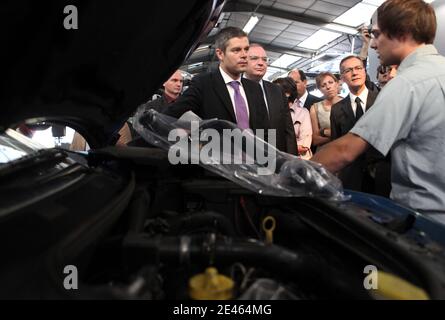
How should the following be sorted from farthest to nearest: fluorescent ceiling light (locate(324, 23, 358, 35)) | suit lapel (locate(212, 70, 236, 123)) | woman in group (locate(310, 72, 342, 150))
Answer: fluorescent ceiling light (locate(324, 23, 358, 35))
woman in group (locate(310, 72, 342, 150))
suit lapel (locate(212, 70, 236, 123))

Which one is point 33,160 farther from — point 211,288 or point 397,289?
point 397,289

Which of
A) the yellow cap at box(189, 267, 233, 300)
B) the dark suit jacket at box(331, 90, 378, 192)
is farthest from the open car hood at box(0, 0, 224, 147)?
the dark suit jacket at box(331, 90, 378, 192)

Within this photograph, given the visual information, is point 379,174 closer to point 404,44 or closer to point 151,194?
point 404,44

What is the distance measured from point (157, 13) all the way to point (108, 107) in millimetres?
416

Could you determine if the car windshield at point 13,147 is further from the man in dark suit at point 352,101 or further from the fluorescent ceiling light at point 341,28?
the fluorescent ceiling light at point 341,28

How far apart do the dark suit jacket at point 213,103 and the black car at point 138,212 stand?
0.88 m

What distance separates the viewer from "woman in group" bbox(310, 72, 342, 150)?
322 centimetres

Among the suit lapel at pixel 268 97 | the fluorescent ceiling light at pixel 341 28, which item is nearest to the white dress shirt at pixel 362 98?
the suit lapel at pixel 268 97

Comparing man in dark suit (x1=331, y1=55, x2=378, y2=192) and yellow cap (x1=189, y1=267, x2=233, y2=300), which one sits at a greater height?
man in dark suit (x1=331, y1=55, x2=378, y2=192)

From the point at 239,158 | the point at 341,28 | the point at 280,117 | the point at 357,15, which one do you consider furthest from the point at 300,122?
the point at 341,28

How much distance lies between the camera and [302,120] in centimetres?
Answer: 320

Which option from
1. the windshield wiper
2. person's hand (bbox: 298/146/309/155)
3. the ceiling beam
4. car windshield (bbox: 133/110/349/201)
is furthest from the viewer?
the ceiling beam

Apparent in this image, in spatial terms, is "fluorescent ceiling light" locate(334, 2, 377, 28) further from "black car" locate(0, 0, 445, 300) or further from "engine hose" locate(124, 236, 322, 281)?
"engine hose" locate(124, 236, 322, 281)

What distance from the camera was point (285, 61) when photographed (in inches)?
564
